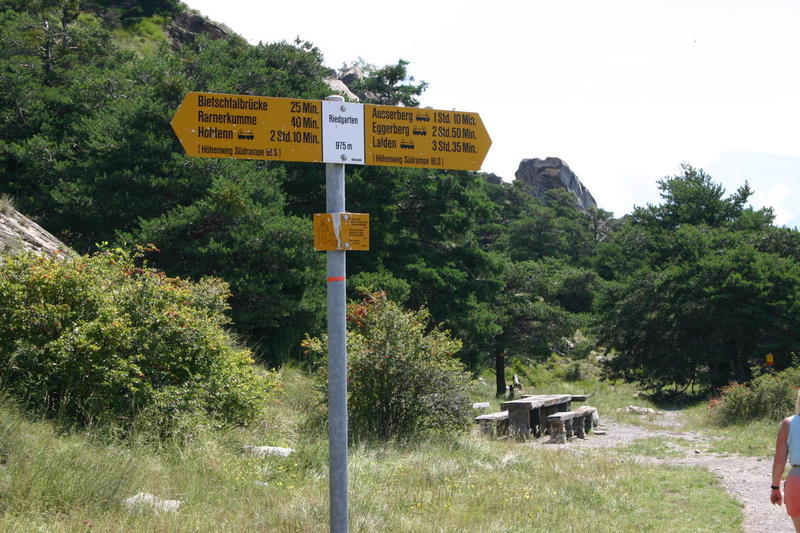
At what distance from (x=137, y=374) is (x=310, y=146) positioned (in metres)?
4.76

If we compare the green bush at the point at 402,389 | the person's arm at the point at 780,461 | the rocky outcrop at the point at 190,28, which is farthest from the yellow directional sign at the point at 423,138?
the rocky outcrop at the point at 190,28

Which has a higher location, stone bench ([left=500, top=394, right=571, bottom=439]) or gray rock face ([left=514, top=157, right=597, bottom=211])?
gray rock face ([left=514, top=157, right=597, bottom=211])

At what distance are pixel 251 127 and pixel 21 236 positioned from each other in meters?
8.84

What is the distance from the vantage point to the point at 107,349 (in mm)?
7281

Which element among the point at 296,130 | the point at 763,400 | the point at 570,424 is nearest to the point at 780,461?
the point at 296,130

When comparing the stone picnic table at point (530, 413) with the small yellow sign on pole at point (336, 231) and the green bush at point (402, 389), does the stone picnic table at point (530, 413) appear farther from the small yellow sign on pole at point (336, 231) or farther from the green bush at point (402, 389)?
the small yellow sign on pole at point (336, 231)

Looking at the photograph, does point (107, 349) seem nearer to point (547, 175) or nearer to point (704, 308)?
point (704, 308)

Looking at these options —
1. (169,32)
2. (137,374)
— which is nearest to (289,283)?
(137,374)

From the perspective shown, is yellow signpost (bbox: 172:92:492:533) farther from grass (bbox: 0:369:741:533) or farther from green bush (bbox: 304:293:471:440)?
green bush (bbox: 304:293:471:440)

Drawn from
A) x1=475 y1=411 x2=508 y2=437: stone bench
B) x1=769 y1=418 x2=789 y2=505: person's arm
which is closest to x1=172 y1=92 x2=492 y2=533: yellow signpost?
x1=769 y1=418 x2=789 y2=505: person's arm

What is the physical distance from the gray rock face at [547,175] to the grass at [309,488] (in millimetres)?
71464

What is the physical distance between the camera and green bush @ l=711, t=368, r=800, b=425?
17.9 meters

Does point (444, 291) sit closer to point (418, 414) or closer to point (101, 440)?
point (418, 414)

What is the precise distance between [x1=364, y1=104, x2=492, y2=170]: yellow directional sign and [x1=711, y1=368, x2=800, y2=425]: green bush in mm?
16505
